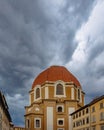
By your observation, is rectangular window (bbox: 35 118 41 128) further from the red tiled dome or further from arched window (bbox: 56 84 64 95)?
the red tiled dome

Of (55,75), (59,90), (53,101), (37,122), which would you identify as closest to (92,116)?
(53,101)

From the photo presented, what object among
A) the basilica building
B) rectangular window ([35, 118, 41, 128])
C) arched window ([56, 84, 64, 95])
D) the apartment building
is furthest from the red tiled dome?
the apartment building

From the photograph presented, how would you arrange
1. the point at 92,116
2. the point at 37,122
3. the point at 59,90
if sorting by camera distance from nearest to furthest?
the point at 92,116 < the point at 37,122 < the point at 59,90

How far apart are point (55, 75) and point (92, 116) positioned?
34.0 meters

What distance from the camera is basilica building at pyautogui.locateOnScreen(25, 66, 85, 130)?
8756 cm

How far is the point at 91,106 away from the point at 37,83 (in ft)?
113

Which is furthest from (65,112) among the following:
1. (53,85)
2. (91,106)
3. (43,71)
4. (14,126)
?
(14,126)

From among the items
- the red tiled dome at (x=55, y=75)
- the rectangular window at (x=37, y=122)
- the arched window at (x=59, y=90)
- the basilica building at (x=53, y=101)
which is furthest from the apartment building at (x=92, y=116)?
the red tiled dome at (x=55, y=75)

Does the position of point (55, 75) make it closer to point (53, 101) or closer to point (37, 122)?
point (53, 101)

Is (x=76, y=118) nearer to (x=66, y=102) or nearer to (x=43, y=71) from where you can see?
(x=66, y=102)

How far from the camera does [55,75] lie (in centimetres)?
9550

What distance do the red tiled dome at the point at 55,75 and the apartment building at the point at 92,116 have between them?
20.2 meters

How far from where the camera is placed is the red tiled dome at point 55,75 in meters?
94.4

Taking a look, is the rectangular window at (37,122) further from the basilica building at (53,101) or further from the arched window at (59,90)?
the arched window at (59,90)
